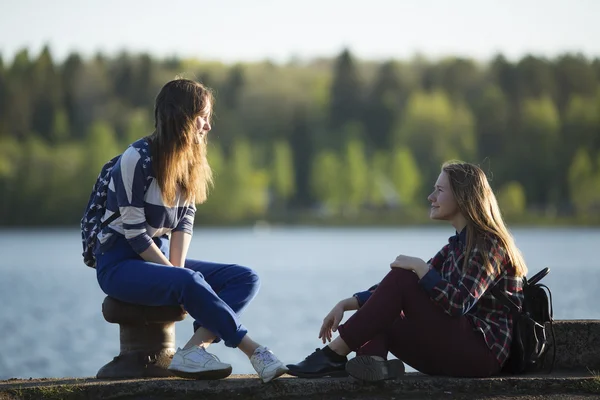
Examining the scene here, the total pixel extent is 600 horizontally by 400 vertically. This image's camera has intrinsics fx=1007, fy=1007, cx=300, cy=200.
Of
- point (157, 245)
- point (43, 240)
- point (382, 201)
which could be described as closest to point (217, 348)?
point (157, 245)

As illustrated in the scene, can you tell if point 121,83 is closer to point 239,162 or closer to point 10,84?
point 10,84

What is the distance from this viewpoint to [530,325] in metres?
4.88

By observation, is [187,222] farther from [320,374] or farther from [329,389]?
[329,389]

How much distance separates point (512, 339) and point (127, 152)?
2.15 m

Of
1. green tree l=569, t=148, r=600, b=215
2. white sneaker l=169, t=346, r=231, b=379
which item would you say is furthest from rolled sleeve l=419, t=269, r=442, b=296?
green tree l=569, t=148, r=600, b=215

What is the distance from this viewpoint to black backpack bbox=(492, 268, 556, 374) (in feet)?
16.1

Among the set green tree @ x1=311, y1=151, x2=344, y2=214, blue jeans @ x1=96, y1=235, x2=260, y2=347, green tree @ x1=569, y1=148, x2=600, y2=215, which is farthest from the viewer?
green tree @ x1=311, y1=151, x2=344, y2=214

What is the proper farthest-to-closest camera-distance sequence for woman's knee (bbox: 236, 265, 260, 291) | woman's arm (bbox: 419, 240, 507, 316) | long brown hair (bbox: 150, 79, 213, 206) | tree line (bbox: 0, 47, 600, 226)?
1. tree line (bbox: 0, 47, 600, 226)
2. woman's knee (bbox: 236, 265, 260, 291)
3. long brown hair (bbox: 150, 79, 213, 206)
4. woman's arm (bbox: 419, 240, 507, 316)

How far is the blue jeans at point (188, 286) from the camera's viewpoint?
495 centimetres

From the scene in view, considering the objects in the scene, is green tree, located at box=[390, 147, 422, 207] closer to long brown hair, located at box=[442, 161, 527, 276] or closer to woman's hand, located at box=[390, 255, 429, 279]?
long brown hair, located at box=[442, 161, 527, 276]

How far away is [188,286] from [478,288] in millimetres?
1405

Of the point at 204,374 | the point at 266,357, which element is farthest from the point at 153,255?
the point at 266,357

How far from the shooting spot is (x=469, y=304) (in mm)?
4754

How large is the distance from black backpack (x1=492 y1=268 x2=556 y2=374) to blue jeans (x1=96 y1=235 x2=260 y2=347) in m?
1.31
